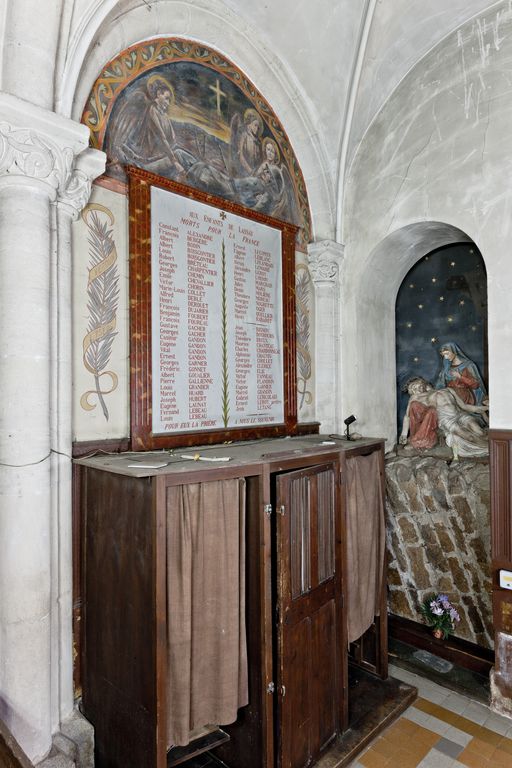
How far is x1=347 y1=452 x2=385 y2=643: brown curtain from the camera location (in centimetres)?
339

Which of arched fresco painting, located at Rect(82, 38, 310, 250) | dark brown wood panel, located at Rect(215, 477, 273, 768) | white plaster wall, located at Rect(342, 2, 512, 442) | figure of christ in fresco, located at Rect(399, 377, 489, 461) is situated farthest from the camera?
figure of christ in fresco, located at Rect(399, 377, 489, 461)

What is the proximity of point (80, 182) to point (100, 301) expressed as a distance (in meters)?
0.70

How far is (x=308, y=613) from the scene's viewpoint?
2.86m

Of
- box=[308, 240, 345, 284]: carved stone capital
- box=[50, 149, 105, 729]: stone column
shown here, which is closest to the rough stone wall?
box=[308, 240, 345, 284]: carved stone capital

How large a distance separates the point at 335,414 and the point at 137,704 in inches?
114

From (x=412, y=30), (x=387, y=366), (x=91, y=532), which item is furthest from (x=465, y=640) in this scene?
(x=412, y=30)

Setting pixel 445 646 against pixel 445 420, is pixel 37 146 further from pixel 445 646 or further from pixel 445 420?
pixel 445 646

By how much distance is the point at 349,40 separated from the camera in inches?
153

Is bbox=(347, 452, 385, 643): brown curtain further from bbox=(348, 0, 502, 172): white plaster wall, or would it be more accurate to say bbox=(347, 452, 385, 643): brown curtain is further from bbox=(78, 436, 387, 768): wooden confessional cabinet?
bbox=(348, 0, 502, 172): white plaster wall

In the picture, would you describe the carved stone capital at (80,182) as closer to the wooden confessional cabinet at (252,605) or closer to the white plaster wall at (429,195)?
the wooden confessional cabinet at (252,605)

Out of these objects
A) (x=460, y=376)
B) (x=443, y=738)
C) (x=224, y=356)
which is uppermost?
(x=224, y=356)

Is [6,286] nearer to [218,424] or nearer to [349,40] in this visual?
[218,424]

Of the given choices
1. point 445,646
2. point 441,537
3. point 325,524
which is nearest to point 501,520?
point 441,537

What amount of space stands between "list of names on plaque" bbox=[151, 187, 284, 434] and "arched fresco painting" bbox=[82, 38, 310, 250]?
26 cm
